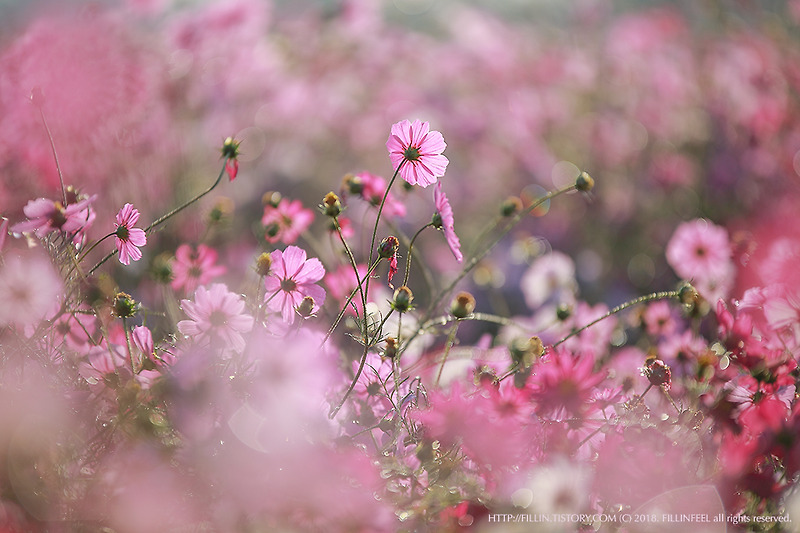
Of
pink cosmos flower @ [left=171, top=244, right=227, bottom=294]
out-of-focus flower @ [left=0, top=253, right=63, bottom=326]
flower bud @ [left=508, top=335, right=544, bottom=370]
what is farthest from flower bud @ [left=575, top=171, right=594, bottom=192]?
out-of-focus flower @ [left=0, top=253, right=63, bottom=326]

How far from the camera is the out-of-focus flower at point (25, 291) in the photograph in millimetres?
558

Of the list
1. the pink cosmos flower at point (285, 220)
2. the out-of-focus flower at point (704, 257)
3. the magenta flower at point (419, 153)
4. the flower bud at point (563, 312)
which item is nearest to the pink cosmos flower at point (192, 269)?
the pink cosmos flower at point (285, 220)

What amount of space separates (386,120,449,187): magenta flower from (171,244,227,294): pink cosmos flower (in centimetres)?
31

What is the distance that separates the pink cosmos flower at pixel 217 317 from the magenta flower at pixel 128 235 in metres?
0.07

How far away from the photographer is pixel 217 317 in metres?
0.62

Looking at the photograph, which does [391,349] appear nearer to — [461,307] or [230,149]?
[461,307]

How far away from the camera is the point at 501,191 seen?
2064 millimetres

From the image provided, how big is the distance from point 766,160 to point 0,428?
1.79 metres

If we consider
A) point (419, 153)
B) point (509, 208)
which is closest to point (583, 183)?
point (509, 208)

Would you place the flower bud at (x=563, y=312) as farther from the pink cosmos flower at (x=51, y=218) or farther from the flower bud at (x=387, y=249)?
the pink cosmos flower at (x=51, y=218)

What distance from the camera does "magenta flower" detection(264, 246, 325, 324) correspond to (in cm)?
62

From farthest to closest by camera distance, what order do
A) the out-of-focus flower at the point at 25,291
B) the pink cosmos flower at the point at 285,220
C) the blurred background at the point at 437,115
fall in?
the blurred background at the point at 437,115
the pink cosmos flower at the point at 285,220
the out-of-focus flower at the point at 25,291

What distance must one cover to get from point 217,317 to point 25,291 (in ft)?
0.58

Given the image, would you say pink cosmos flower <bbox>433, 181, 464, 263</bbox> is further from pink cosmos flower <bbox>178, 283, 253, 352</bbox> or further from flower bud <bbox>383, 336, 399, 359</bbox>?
pink cosmos flower <bbox>178, 283, 253, 352</bbox>
